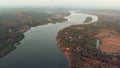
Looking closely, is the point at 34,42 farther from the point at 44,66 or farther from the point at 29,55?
the point at 44,66

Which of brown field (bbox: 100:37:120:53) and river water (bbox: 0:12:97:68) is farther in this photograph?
brown field (bbox: 100:37:120:53)

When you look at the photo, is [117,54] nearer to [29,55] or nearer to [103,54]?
A: [103,54]

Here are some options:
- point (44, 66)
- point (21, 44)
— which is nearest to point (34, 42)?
point (21, 44)

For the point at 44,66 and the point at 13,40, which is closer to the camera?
the point at 44,66

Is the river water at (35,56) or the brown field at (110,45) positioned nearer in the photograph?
the river water at (35,56)

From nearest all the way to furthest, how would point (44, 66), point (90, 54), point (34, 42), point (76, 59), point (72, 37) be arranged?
point (44, 66) < point (76, 59) < point (90, 54) < point (34, 42) < point (72, 37)

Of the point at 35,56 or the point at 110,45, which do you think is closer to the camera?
the point at 35,56

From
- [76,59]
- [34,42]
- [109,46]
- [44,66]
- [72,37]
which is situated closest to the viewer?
[44,66]

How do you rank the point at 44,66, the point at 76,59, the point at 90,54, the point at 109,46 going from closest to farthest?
the point at 44,66 → the point at 76,59 → the point at 90,54 → the point at 109,46

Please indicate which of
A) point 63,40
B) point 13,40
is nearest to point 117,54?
point 63,40
